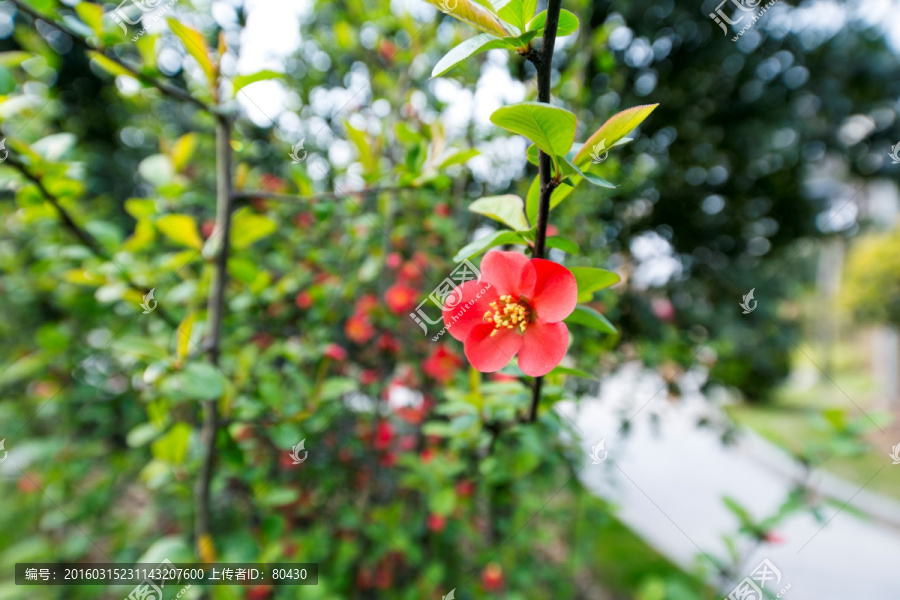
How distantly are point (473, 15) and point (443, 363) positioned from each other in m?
0.80

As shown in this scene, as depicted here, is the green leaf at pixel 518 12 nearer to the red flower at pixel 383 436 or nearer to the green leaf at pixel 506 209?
the green leaf at pixel 506 209

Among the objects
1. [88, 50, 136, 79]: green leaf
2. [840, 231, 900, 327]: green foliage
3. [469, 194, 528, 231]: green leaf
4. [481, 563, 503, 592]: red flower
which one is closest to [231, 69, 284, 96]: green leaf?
[88, 50, 136, 79]: green leaf

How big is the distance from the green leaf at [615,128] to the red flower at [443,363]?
0.71m

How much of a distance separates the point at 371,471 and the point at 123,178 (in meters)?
1.99

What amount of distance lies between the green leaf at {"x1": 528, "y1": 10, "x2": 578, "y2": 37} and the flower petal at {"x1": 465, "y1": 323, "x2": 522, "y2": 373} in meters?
0.25

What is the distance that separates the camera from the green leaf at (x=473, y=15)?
0.35m

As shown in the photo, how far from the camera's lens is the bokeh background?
2.63ft

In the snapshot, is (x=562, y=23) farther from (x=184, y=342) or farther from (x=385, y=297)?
(x=385, y=297)

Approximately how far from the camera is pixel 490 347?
0.44m

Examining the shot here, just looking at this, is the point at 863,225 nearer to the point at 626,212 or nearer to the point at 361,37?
the point at 626,212

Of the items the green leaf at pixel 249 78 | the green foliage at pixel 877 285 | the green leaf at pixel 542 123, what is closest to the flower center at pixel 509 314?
the green leaf at pixel 542 123

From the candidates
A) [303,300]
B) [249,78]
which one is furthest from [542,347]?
[303,300]

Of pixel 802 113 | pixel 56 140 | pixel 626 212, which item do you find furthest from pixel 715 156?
pixel 56 140

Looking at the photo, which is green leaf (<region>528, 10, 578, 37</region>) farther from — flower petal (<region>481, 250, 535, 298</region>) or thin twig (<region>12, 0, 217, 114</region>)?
thin twig (<region>12, 0, 217, 114</region>)
